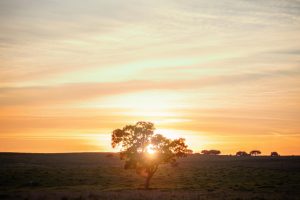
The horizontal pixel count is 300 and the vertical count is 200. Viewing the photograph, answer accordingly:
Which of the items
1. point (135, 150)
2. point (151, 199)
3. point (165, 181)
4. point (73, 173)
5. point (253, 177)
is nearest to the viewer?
point (151, 199)

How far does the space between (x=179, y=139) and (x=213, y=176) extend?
17562mm

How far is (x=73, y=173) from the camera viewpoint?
323 ft

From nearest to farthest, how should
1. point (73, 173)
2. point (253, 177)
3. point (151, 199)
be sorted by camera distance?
point (151, 199), point (253, 177), point (73, 173)

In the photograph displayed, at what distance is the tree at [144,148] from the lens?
77.5 metres

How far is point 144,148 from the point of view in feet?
259

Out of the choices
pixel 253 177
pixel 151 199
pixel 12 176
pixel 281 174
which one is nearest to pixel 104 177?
pixel 12 176

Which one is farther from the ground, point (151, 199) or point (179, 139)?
point (179, 139)

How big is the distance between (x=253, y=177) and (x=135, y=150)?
27.7 meters

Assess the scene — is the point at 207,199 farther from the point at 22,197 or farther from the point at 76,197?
the point at 22,197

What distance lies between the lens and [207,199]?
5072 centimetres

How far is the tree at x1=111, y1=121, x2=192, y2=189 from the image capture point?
77.5 metres

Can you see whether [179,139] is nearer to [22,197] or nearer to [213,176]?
[213,176]

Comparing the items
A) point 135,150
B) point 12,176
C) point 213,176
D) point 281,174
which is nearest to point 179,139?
point 135,150

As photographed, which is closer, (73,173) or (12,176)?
(12,176)
